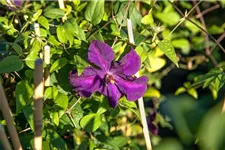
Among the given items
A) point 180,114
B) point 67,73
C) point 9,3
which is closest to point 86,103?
point 67,73

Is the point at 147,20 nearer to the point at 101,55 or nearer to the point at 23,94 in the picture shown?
the point at 101,55

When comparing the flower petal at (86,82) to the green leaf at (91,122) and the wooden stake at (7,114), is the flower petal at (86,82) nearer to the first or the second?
the green leaf at (91,122)

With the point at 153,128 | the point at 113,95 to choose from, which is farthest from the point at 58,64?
the point at 153,128

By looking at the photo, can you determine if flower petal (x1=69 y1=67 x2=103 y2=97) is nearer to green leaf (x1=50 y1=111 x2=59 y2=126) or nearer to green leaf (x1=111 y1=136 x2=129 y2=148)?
green leaf (x1=50 y1=111 x2=59 y2=126)

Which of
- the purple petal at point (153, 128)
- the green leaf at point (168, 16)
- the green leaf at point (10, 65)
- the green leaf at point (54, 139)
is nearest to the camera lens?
the green leaf at point (10, 65)

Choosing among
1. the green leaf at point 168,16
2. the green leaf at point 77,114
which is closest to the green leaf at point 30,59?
the green leaf at point 77,114

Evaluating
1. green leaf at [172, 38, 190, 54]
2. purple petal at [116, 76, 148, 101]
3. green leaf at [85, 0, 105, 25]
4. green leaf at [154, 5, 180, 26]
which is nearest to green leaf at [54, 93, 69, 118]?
purple petal at [116, 76, 148, 101]
